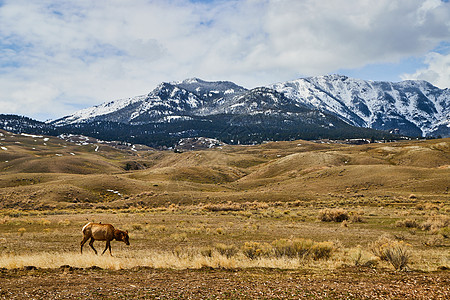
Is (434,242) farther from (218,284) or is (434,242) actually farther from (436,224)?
(218,284)

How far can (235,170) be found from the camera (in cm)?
12594

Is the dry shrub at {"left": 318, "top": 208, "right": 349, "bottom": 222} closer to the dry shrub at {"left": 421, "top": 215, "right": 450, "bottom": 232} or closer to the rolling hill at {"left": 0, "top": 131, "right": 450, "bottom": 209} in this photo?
the dry shrub at {"left": 421, "top": 215, "right": 450, "bottom": 232}

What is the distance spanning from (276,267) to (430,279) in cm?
578

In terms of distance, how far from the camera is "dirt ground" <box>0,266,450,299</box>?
9812 mm

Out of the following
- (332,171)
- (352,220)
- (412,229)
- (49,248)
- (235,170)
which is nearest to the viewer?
(49,248)

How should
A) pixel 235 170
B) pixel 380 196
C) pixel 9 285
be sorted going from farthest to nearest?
1. pixel 235 170
2. pixel 380 196
3. pixel 9 285

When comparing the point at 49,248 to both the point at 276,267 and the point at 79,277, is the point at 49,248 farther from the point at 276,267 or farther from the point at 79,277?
the point at 276,267

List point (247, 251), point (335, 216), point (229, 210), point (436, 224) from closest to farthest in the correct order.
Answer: point (247, 251)
point (436, 224)
point (335, 216)
point (229, 210)

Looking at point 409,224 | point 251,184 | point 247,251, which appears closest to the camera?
point 247,251

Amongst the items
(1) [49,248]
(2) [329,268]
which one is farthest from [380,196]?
(1) [49,248]

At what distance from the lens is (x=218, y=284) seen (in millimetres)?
11094

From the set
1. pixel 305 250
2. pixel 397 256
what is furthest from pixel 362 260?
pixel 305 250

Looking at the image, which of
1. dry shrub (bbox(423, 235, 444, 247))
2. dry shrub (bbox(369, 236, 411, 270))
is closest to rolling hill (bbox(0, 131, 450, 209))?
dry shrub (bbox(423, 235, 444, 247))

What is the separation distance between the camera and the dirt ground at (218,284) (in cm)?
981
